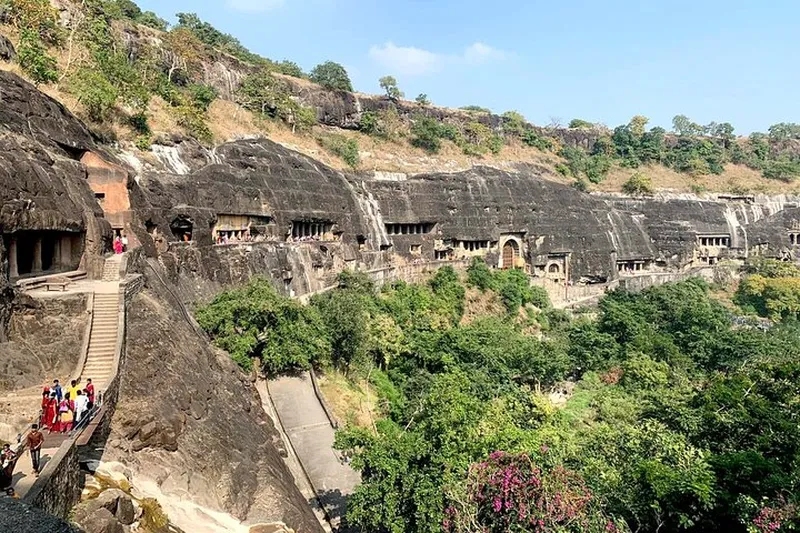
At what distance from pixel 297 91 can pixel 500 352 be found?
3461 cm

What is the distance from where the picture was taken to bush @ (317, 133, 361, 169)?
1689 inches

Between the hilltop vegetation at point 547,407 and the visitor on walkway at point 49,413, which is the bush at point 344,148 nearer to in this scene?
the hilltop vegetation at point 547,407

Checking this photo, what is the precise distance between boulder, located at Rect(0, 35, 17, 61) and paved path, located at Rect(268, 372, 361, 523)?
1875 cm

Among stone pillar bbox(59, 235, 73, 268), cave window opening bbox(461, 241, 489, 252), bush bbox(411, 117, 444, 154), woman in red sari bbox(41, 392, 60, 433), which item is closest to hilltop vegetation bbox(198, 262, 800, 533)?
cave window opening bbox(461, 241, 489, 252)

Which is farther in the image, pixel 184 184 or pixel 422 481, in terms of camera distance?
pixel 184 184

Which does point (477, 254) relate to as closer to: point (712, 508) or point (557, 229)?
point (557, 229)

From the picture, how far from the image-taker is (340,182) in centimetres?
3344

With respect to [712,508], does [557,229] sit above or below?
above

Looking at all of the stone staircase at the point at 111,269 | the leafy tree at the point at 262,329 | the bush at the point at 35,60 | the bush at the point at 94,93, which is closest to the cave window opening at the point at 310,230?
the leafy tree at the point at 262,329

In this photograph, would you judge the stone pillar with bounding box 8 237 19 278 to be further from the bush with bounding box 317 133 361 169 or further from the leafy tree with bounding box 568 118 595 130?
the leafy tree with bounding box 568 118 595 130

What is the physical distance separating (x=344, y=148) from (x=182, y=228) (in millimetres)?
22833

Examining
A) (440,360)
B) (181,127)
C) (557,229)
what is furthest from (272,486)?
(557,229)

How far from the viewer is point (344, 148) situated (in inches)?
1719

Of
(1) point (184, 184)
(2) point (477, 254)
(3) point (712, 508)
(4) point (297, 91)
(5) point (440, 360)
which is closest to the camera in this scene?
(3) point (712, 508)
